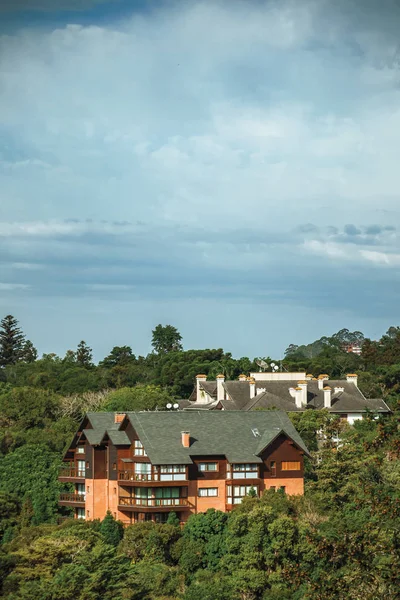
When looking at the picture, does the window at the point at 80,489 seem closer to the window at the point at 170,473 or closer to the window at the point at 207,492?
the window at the point at 170,473

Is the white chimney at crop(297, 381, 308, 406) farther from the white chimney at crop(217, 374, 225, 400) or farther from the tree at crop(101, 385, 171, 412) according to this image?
the tree at crop(101, 385, 171, 412)

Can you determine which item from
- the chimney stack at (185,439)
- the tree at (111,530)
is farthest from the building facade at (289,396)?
the tree at (111,530)

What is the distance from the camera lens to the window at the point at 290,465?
55.2 meters

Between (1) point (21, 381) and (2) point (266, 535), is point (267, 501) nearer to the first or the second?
(2) point (266, 535)

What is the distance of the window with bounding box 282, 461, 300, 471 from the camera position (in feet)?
181

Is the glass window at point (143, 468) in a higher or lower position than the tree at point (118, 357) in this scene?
lower

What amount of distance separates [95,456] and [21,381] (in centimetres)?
4662

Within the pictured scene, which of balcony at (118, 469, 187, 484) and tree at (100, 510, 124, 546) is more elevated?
balcony at (118, 469, 187, 484)

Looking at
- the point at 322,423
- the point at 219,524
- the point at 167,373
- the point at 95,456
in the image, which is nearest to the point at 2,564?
the point at 219,524

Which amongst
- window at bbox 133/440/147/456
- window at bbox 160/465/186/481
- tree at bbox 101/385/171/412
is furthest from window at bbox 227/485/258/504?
tree at bbox 101/385/171/412

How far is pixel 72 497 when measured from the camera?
5784 cm

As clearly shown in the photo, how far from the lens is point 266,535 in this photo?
46031 millimetres

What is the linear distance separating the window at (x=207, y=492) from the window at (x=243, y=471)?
3.59ft

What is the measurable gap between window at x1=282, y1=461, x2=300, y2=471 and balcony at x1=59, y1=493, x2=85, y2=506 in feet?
37.2
